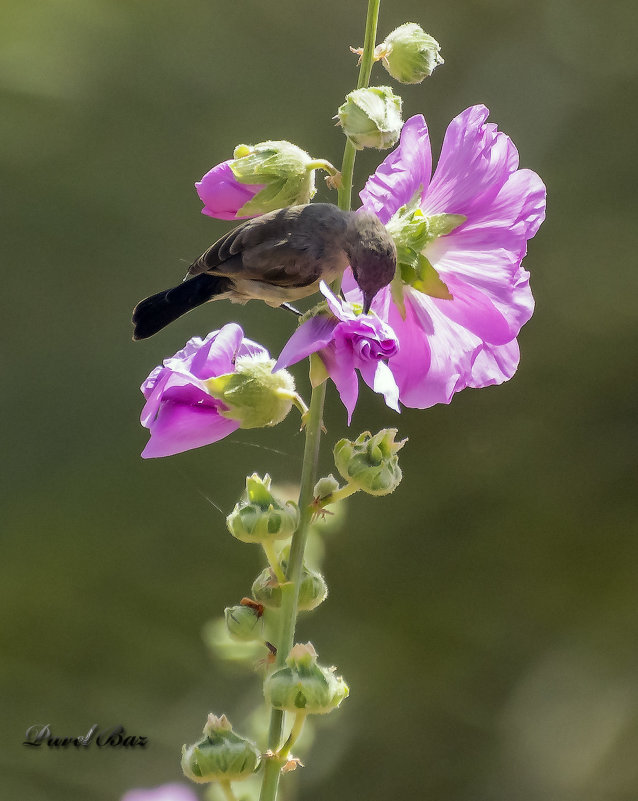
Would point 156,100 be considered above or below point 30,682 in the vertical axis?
above

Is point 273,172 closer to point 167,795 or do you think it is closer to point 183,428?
point 183,428

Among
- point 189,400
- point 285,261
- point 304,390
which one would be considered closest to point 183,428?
point 189,400

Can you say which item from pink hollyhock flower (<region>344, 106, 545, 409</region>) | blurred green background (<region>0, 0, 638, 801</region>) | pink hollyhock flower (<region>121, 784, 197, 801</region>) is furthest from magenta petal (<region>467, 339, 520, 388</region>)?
blurred green background (<region>0, 0, 638, 801</region>)

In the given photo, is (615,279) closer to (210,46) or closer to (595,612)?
(595,612)

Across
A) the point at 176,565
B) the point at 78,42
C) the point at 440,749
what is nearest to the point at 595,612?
the point at 440,749

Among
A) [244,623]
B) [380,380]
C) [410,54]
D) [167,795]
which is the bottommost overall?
Answer: [167,795]

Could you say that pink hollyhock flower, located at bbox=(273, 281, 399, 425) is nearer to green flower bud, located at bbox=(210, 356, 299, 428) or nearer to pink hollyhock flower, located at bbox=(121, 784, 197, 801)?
green flower bud, located at bbox=(210, 356, 299, 428)
